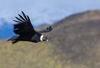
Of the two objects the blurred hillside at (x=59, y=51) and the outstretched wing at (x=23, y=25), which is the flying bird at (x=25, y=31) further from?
the blurred hillside at (x=59, y=51)

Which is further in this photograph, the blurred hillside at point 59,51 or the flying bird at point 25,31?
the blurred hillside at point 59,51

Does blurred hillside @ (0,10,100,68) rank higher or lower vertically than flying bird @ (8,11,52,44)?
lower

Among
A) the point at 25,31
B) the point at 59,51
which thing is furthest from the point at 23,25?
the point at 59,51

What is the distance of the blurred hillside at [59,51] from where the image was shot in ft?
335

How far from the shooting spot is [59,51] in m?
114

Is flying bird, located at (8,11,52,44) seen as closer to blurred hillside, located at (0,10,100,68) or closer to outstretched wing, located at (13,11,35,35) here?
outstretched wing, located at (13,11,35,35)

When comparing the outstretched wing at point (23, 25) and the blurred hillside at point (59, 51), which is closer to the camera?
the outstretched wing at point (23, 25)

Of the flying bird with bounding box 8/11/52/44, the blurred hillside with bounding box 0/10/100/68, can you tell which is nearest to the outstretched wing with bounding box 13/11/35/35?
the flying bird with bounding box 8/11/52/44

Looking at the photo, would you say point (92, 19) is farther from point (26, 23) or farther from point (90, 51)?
point (26, 23)

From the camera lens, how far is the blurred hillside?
10200cm

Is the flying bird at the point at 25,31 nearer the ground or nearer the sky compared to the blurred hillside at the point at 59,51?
nearer the sky

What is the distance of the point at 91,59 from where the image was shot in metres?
105

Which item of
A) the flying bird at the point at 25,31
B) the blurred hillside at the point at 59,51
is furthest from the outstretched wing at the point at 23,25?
the blurred hillside at the point at 59,51

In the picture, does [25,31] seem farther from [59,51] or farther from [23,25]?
[59,51]
